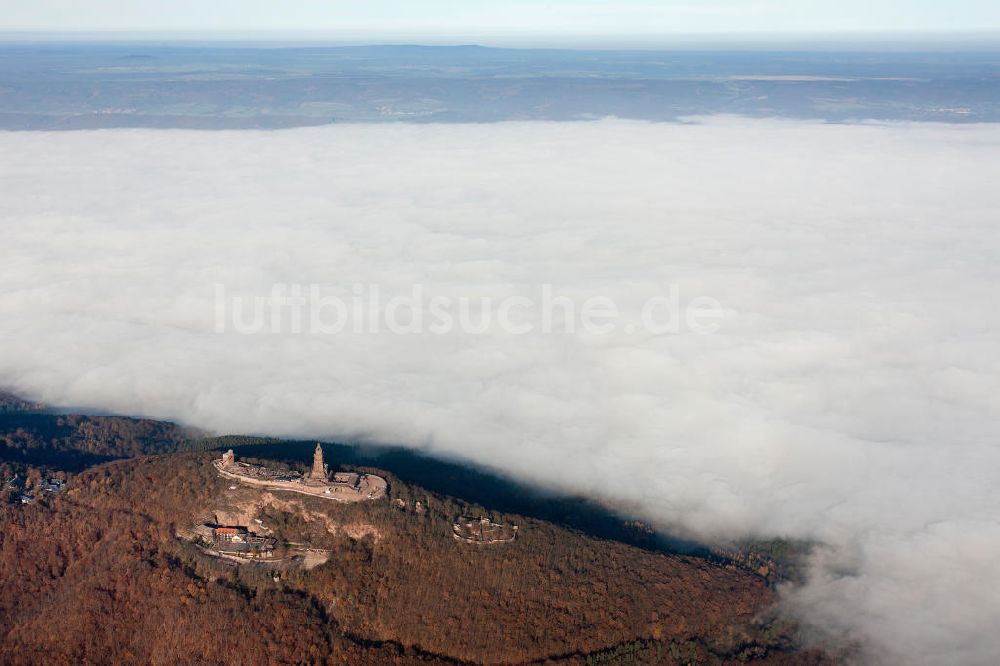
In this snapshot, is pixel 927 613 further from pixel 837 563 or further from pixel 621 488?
pixel 621 488

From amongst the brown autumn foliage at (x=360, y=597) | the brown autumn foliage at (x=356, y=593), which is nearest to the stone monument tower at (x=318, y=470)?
the brown autumn foliage at (x=356, y=593)

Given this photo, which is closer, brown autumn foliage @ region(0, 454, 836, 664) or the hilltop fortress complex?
brown autumn foliage @ region(0, 454, 836, 664)

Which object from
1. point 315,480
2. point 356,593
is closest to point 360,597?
point 356,593

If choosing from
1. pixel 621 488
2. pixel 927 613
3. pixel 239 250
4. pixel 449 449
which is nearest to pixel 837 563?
pixel 927 613

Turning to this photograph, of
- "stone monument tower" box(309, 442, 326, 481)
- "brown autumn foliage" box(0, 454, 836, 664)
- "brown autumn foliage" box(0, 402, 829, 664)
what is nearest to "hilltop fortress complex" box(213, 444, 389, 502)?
"stone monument tower" box(309, 442, 326, 481)

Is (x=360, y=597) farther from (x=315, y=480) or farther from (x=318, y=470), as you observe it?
(x=318, y=470)

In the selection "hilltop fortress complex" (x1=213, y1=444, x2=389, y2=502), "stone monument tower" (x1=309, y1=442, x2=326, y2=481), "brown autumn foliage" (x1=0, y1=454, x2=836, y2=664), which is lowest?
"brown autumn foliage" (x1=0, y1=454, x2=836, y2=664)

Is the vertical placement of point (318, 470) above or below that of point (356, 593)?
above

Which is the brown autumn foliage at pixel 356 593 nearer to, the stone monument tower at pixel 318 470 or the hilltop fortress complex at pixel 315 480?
the hilltop fortress complex at pixel 315 480

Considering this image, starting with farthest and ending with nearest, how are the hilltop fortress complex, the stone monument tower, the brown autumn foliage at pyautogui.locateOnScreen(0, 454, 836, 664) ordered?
1. the stone monument tower
2. the hilltop fortress complex
3. the brown autumn foliage at pyautogui.locateOnScreen(0, 454, 836, 664)

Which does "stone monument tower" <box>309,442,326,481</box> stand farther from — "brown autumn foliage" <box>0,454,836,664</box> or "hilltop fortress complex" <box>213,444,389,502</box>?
"brown autumn foliage" <box>0,454,836,664</box>
